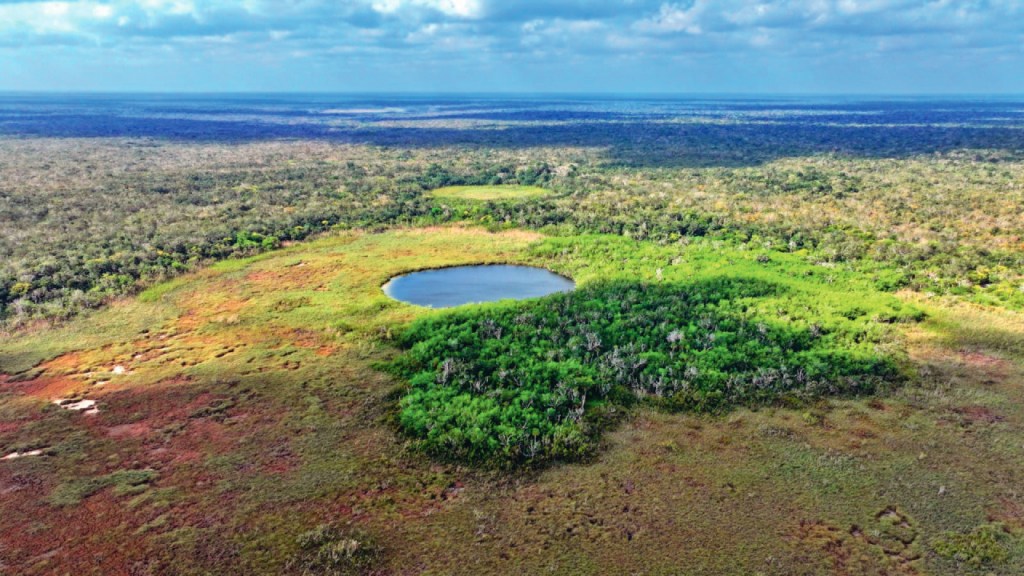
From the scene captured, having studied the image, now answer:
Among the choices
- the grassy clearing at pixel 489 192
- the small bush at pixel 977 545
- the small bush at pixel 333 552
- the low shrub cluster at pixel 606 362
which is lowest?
the small bush at pixel 333 552

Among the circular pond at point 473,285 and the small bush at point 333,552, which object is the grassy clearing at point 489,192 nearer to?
the circular pond at point 473,285

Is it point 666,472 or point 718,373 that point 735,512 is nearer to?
point 666,472

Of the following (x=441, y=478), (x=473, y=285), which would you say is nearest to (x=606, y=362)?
(x=441, y=478)

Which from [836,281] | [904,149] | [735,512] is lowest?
[735,512]

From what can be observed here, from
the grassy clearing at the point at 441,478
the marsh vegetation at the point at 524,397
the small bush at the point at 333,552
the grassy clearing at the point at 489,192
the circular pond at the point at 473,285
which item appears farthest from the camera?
the grassy clearing at the point at 489,192

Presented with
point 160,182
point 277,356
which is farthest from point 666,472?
point 160,182

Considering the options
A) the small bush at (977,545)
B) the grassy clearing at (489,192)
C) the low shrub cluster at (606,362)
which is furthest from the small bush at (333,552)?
the grassy clearing at (489,192)

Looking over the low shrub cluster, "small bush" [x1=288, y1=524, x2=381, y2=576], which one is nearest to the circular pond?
the low shrub cluster
